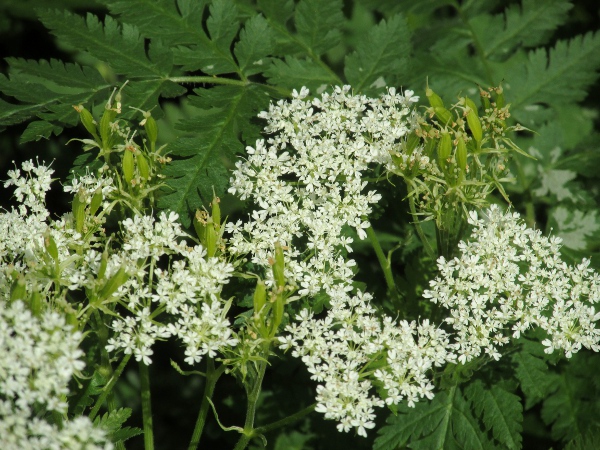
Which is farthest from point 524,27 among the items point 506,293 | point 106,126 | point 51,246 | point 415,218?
point 51,246

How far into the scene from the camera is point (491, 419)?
3.38 meters

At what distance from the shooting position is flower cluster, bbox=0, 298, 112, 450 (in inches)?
97.1

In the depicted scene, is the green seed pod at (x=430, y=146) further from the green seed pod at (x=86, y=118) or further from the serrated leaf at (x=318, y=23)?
the green seed pod at (x=86, y=118)

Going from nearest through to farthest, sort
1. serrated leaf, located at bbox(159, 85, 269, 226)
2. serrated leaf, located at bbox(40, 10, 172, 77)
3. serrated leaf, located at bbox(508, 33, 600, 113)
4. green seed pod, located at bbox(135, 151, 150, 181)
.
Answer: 1. green seed pod, located at bbox(135, 151, 150, 181)
2. serrated leaf, located at bbox(159, 85, 269, 226)
3. serrated leaf, located at bbox(40, 10, 172, 77)
4. serrated leaf, located at bbox(508, 33, 600, 113)

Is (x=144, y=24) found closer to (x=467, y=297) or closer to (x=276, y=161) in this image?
(x=276, y=161)

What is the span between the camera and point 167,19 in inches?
151

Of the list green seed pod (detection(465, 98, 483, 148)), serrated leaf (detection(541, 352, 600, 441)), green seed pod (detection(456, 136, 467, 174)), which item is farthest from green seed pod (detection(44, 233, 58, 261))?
serrated leaf (detection(541, 352, 600, 441))

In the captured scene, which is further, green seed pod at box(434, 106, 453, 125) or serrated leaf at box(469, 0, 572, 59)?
serrated leaf at box(469, 0, 572, 59)

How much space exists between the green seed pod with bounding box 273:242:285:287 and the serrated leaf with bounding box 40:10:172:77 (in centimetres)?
148

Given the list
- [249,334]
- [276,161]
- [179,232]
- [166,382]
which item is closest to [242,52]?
[276,161]

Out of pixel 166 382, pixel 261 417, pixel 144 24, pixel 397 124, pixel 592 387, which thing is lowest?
pixel 166 382

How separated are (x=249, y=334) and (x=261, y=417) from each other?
5.00 ft

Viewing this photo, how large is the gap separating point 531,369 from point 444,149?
50.6 inches

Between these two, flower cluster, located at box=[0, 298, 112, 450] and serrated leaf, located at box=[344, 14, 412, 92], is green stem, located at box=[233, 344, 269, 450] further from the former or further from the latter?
serrated leaf, located at box=[344, 14, 412, 92]
